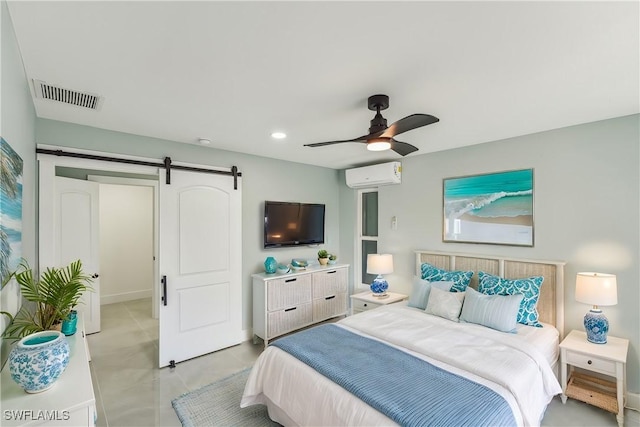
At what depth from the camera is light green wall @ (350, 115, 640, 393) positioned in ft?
8.51

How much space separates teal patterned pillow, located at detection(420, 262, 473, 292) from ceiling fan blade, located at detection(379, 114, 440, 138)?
1969mm

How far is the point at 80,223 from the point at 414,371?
4.16m

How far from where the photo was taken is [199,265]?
11.7 feet

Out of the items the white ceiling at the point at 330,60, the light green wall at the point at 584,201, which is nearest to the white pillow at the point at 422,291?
the light green wall at the point at 584,201

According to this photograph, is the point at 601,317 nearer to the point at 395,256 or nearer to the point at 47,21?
the point at 395,256

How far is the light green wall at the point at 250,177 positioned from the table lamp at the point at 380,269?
1.05 metres

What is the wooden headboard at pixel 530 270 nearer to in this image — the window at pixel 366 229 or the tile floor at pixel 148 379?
the tile floor at pixel 148 379

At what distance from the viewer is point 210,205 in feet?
12.0

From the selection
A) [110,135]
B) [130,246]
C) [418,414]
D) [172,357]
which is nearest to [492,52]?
[418,414]

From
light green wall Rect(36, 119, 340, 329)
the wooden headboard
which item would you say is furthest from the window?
the wooden headboard

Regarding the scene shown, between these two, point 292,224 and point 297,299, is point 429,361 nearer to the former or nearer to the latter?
point 297,299

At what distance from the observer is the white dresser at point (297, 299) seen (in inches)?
150

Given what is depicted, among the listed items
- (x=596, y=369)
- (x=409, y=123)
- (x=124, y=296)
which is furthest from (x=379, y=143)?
(x=124, y=296)

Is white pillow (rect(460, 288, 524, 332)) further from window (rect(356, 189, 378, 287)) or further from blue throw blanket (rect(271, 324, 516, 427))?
window (rect(356, 189, 378, 287))
